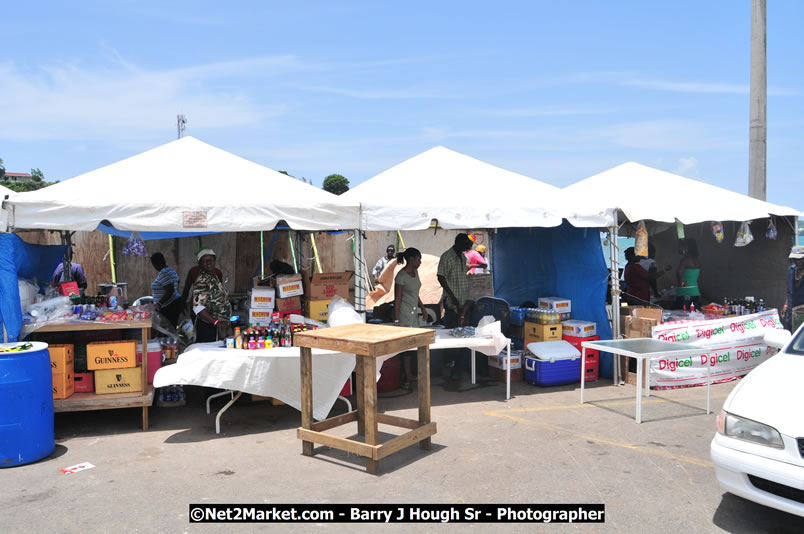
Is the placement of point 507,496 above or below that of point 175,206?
below

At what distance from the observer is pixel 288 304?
7.46 metres

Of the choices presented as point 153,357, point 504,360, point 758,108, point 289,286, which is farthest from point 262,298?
point 758,108

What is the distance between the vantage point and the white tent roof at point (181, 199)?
6.20 m

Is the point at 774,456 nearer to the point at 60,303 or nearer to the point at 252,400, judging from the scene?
the point at 252,400

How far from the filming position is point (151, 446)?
5.86m

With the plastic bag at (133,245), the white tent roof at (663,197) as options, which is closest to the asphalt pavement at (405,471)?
the white tent roof at (663,197)

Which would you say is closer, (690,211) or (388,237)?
(690,211)

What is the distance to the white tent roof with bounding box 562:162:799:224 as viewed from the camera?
8555 millimetres

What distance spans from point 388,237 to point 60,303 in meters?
14.9

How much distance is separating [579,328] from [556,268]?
1.45m

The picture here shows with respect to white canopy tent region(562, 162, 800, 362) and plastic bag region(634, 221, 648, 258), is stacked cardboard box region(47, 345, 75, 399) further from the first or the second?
plastic bag region(634, 221, 648, 258)

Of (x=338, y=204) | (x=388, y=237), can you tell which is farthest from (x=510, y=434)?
(x=388, y=237)

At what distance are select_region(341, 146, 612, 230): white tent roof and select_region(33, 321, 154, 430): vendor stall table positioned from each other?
9.24 feet

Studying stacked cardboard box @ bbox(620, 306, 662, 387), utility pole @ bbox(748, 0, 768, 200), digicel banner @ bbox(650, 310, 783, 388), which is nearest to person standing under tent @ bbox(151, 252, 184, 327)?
stacked cardboard box @ bbox(620, 306, 662, 387)
